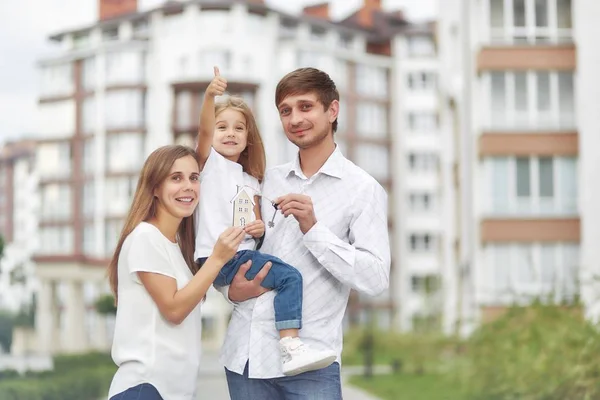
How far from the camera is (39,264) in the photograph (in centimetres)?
4684

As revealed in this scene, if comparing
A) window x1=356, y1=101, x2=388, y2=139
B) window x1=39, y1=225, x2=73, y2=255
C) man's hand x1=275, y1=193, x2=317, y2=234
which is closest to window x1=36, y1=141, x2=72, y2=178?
window x1=39, y1=225, x2=73, y2=255

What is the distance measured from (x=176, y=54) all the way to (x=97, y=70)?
4.80 meters

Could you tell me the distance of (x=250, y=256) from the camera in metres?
3.00

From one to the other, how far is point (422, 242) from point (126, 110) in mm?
16094

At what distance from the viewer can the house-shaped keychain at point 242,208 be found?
3.01 metres

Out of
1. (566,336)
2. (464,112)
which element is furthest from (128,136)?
(566,336)

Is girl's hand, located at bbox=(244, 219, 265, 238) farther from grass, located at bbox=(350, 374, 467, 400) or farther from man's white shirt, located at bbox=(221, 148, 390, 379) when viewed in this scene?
grass, located at bbox=(350, 374, 467, 400)

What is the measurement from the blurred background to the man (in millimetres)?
13953

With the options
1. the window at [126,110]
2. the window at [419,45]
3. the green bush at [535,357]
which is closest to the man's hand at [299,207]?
the green bush at [535,357]

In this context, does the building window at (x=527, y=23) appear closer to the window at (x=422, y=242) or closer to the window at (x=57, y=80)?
the window at (x=422, y=242)

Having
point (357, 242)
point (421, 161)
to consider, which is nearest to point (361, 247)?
Result: point (357, 242)

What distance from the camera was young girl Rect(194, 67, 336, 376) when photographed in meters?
2.93

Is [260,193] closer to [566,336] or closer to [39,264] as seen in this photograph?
[566,336]

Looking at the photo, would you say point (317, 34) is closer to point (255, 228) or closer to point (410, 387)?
point (410, 387)
